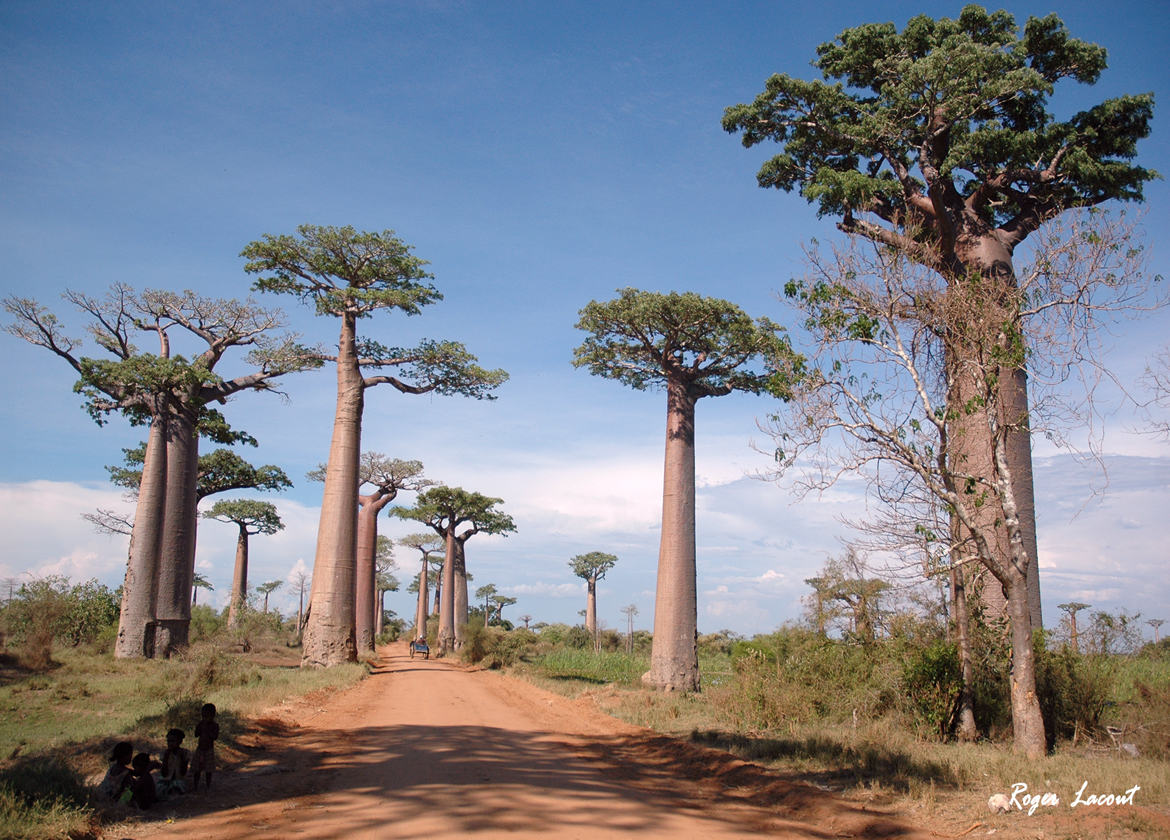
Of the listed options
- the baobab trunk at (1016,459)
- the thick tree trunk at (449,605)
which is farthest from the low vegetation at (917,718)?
the thick tree trunk at (449,605)

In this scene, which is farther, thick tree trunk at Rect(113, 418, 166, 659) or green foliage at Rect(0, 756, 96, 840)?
thick tree trunk at Rect(113, 418, 166, 659)

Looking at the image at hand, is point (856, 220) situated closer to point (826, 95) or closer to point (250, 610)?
point (826, 95)

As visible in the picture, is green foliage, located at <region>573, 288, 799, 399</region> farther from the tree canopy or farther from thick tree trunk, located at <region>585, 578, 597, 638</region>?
thick tree trunk, located at <region>585, 578, 597, 638</region>

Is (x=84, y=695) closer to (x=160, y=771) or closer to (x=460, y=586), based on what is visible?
(x=160, y=771)

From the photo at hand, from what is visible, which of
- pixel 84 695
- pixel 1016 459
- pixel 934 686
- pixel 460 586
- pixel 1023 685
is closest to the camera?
pixel 1023 685

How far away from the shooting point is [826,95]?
1211 centimetres

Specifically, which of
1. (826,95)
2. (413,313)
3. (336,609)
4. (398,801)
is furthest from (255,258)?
(398,801)

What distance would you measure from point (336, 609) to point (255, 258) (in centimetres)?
856

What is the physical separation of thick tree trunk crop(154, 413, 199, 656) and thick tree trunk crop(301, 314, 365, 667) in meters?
3.21

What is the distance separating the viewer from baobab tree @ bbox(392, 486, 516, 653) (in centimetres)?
3178

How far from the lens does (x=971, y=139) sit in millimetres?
10594

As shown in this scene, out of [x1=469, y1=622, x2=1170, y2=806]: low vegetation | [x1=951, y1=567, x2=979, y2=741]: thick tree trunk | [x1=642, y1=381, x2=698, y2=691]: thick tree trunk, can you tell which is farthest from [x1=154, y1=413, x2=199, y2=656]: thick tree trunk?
[x1=951, y1=567, x2=979, y2=741]: thick tree trunk

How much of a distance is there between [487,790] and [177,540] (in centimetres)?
1499

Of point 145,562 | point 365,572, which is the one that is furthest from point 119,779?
point 365,572
